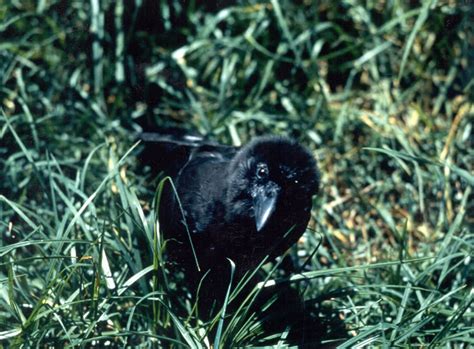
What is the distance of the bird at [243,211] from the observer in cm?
278

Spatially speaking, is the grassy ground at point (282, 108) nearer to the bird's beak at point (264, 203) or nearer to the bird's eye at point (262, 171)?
the bird's beak at point (264, 203)

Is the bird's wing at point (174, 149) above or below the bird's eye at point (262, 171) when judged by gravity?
below

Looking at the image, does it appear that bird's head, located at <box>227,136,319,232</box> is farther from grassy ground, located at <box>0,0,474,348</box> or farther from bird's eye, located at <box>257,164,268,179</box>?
grassy ground, located at <box>0,0,474,348</box>

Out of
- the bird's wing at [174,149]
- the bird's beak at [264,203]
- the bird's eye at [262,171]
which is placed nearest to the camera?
the bird's beak at [264,203]

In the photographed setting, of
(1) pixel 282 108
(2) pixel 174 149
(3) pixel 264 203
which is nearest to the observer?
(3) pixel 264 203

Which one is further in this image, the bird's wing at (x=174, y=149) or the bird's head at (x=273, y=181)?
the bird's wing at (x=174, y=149)

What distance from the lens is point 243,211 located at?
2.82 meters

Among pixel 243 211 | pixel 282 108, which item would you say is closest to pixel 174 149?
pixel 243 211

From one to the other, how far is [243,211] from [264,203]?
125 mm

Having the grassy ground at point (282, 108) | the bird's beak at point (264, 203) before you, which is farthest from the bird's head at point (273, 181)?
the grassy ground at point (282, 108)

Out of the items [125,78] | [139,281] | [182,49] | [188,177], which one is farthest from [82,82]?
[139,281]

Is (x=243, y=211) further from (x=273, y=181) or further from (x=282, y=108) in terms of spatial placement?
(x=282, y=108)

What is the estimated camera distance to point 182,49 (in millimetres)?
4367

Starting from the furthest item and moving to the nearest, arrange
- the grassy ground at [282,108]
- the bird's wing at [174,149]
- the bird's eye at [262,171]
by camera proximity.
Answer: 1. the bird's wing at [174,149]
2. the grassy ground at [282,108]
3. the bird's eye at [262,171]
